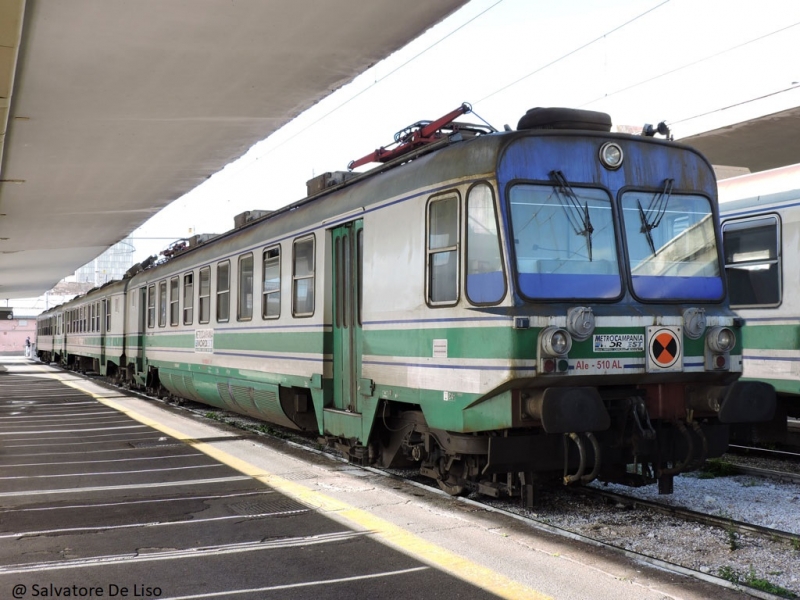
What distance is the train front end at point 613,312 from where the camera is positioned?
630cm

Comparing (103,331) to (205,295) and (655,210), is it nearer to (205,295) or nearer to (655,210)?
(205,295)

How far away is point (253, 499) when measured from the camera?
7.46 m

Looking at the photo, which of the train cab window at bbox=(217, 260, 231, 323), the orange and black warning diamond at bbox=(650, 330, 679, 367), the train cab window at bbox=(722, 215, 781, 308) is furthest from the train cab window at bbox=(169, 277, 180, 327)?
the orange and black warning diamond at bbox=(650, 330, 679, 367)

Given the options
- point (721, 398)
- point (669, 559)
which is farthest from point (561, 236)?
point (669, 559)

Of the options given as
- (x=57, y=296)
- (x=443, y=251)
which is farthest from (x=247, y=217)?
(x=57, y=296)

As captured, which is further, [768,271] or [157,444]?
[157,444]

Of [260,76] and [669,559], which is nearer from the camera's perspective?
[669,559]

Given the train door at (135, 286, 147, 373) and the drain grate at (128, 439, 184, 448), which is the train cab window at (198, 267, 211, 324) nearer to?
the drain grate at (128, 439, 184, 448)

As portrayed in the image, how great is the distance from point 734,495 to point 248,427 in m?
7.77

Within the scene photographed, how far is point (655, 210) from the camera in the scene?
7086 mm

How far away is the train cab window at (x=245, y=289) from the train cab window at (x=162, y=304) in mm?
5289

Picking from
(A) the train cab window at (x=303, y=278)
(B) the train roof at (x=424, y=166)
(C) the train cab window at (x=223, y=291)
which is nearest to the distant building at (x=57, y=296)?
(C) the train cab window at (x=223, y=291)

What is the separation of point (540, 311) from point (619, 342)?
76cm

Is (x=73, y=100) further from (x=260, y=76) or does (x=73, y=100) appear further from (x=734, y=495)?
(x=734, y=495)
